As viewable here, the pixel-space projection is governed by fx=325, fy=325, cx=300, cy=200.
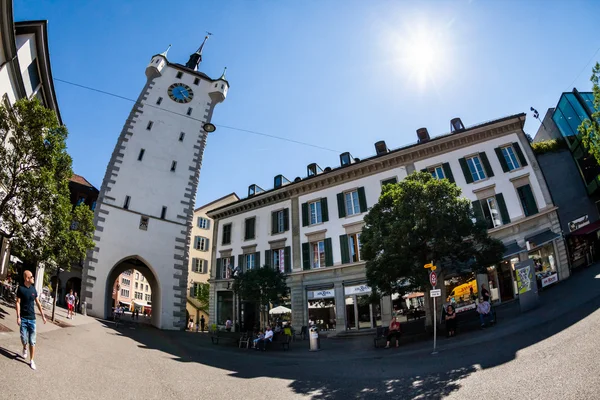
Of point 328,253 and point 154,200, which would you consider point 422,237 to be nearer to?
point 328,253

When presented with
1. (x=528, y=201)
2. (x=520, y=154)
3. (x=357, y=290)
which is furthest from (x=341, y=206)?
(x=520, y=154)

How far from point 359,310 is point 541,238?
1219 cm

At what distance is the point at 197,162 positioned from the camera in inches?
1212

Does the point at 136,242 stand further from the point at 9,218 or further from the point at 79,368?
the point at 79,368

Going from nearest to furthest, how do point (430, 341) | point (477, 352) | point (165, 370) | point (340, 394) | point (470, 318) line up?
point (340, 394) → point (165, 370) → point (477, 352) → point (430, 341) → point (470, 318)

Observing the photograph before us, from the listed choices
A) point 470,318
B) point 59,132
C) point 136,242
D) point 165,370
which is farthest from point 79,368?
point 136,242

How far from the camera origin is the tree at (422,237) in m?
14.7

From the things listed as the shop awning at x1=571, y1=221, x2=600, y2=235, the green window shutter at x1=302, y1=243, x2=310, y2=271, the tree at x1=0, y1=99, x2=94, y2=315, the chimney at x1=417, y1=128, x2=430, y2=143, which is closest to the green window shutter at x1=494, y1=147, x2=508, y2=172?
the chimney at x1=417, y1=128, x2=430, y2=143

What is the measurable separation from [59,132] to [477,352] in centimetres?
1517

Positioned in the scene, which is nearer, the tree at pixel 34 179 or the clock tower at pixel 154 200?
Result: the tree at pixel 34 179

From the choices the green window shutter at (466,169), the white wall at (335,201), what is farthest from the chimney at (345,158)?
the green window shutter at (466,169)

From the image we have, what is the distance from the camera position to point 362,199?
24.8 m

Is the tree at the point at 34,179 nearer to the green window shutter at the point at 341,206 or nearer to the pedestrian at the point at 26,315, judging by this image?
the pedestrian at the point at 26,315

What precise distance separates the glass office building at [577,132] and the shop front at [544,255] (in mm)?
10051
